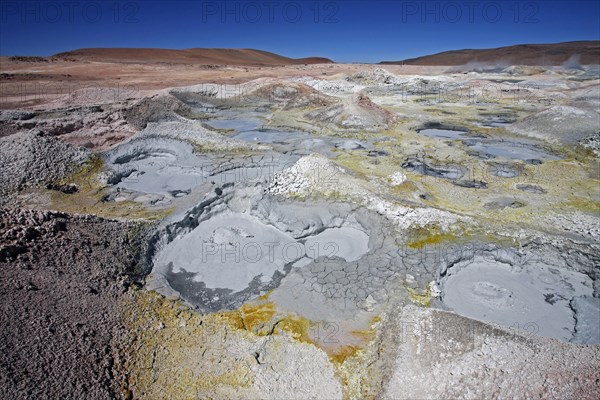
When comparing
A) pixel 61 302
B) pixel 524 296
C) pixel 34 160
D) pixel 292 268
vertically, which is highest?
pixel 34 160

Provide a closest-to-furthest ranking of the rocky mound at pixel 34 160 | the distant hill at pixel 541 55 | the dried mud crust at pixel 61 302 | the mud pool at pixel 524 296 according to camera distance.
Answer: the dried mud crust at pixel 61 302 → the mud pool at pixel 524 296 → the rocky mound at pixel 34 160 → the distant hill at pixel 541 55

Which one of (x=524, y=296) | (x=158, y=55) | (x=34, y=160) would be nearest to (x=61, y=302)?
(x=34, y=160)

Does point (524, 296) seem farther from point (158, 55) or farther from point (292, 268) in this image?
point (158, 55)

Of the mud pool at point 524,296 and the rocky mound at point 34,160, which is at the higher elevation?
the rocky mound at point 34,160

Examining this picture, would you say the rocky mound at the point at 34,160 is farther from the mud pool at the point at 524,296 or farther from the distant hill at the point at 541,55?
the distant hill at the point at 541,55

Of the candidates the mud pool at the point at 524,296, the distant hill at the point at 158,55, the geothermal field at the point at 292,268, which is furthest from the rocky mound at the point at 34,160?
the distant hill at the point at 158,55

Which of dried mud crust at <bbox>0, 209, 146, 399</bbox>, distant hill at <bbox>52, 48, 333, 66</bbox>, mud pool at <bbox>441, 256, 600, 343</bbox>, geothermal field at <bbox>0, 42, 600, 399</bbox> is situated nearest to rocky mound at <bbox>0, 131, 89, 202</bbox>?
geothermal field at <bbox>0, 42, 600, 399</bbox>

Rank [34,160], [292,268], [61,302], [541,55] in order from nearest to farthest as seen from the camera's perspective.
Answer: [61,302] < [292,268] < [34,160] < [541,55]
